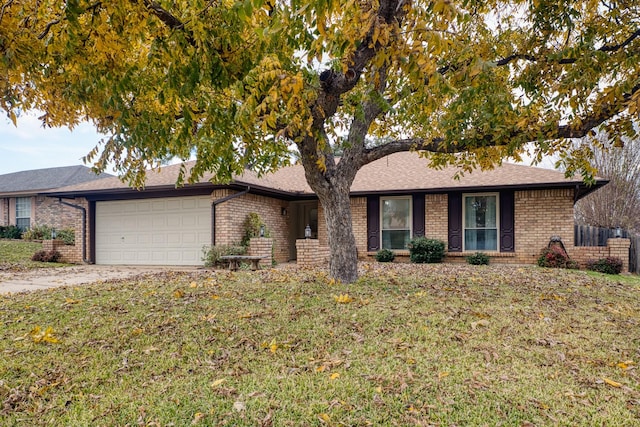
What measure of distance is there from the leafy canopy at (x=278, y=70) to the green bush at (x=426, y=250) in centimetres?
611

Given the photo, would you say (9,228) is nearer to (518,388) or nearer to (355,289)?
(355,289)

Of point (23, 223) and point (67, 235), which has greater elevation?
point (23, 223)

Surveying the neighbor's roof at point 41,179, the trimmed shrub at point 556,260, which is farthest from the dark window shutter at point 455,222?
the neighbor's roof at point 41,179

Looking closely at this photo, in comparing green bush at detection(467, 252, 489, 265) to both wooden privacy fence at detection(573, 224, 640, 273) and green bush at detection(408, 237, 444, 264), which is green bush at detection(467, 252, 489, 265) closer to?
green bush at detection(408, 237, 444, 264)

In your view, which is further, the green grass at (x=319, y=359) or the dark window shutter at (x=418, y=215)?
the dark window shutter at (x=418, y=215)

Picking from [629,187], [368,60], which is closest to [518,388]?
[368,60]

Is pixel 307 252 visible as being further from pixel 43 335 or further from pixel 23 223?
pixel 23 223

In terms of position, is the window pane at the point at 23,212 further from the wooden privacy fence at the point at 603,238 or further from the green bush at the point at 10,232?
the wooden privacy fence at the point at 603,238

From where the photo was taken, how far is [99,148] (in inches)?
254

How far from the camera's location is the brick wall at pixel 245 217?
11.6m

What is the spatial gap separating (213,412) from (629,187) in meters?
20.9

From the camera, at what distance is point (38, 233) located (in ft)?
58.6

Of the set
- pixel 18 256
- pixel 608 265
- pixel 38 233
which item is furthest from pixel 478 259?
pixel 38 233

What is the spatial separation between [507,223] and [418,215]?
9.33ft
